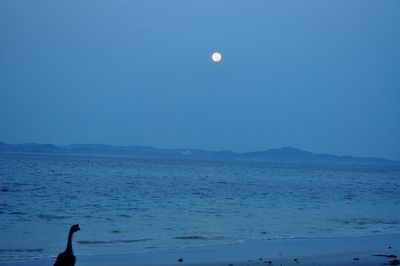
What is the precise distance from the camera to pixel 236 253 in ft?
53.6

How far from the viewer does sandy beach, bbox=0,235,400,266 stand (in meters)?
14.5

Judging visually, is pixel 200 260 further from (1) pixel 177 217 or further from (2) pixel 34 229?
(1) pixel 177 217

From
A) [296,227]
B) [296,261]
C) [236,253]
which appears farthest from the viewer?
[296,227]

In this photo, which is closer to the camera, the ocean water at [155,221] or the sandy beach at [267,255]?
the sandy beach at [267,255]

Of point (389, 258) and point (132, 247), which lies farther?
point (132, 247)

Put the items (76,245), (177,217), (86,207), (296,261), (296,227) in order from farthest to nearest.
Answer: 1. (86,207)
2. (177,217)
3. (296,227)
4. (76,245)
5. (296,261)

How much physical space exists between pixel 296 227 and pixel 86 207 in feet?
34.8

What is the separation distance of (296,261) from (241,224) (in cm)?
954

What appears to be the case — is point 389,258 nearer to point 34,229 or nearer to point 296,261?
point 296,261

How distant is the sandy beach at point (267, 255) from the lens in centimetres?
1452

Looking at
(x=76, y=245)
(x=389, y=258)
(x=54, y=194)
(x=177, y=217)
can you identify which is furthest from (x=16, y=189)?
(x=389, y=258)

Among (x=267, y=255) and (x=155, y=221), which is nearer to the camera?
(x=267, y=255)

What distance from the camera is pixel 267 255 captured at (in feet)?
52.2

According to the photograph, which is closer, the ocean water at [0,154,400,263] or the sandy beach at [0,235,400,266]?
the sandy beach at [0,235,400,266]
